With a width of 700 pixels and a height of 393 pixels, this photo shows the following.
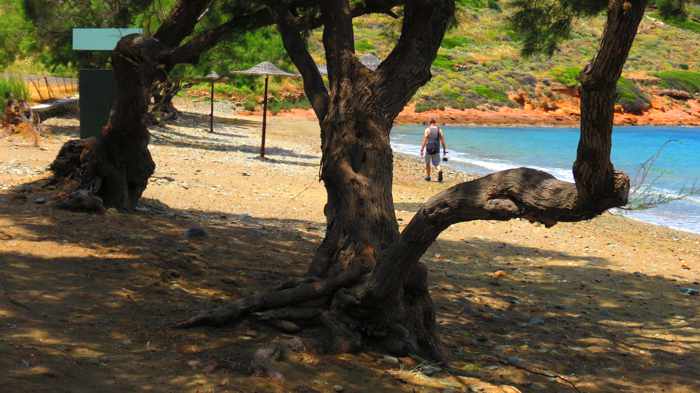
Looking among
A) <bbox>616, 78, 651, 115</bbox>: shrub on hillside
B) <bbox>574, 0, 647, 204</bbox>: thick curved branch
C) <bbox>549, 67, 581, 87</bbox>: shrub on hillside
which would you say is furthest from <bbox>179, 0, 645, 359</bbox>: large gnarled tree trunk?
<bbox>549, 67, 581, 87</bbox>: shrub on hillside

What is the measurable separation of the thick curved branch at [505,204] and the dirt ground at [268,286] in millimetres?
901

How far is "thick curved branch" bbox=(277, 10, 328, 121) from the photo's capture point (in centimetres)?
659

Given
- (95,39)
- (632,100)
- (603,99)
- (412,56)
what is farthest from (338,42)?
(632,100)

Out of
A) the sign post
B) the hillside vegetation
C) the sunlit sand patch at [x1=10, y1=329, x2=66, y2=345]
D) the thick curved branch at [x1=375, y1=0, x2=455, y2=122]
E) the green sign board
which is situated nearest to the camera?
the sunlit sand patch at [x1=10, y1=329, x2=66, y2=345]

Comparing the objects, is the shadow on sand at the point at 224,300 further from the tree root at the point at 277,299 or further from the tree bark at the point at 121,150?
the tree bark at the point at 121,150

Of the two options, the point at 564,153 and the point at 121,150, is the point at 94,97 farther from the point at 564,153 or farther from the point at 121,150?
the point at 564,153

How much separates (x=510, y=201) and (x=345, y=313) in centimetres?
149

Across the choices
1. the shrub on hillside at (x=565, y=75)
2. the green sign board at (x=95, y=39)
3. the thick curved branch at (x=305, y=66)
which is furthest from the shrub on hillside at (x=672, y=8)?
the shrub on hillside at (x=565, y=75)

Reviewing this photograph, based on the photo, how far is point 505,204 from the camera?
14.8 ft

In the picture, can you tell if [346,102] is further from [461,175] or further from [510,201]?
[461,175]

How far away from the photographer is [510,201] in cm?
452

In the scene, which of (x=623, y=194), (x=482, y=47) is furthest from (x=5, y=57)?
(x=482, y=47)

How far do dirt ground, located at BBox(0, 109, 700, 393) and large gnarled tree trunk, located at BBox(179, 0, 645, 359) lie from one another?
0.77ft

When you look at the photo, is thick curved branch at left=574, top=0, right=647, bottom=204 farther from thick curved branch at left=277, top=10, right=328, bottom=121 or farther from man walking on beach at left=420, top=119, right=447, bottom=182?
man walking on beach at left=420, top=119, right=447, bottom=182
